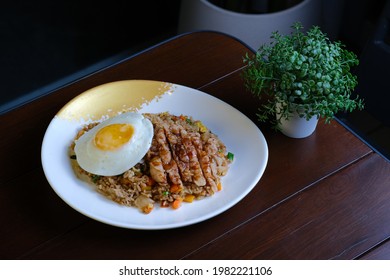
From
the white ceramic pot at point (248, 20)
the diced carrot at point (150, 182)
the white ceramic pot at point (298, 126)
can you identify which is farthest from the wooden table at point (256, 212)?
the white ceramic pot at point (248, 20)

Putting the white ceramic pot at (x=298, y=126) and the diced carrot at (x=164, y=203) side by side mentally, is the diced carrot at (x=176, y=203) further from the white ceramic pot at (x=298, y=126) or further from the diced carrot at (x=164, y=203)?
the white ceramic pot at (x=298, y=126)

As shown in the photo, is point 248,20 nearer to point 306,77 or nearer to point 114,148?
point 306,77

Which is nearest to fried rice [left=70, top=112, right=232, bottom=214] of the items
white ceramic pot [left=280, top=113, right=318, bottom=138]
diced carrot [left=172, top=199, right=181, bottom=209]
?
diced carrot [left=172, top=199, right=181, bottom=209]

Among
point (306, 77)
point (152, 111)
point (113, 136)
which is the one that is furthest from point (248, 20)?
point (113, 136)

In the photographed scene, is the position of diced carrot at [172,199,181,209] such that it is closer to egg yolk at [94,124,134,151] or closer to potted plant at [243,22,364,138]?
egg yolk at [94,124,134,151]

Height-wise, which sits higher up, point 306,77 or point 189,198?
point 306,77

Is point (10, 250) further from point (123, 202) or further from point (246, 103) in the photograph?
point (246, 103)
